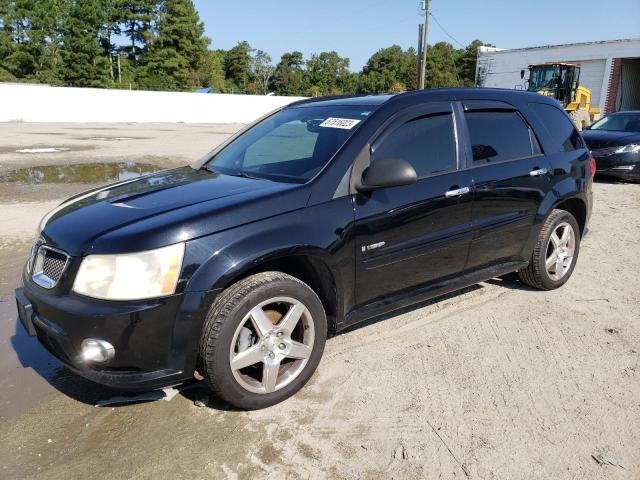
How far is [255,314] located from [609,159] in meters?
10.8

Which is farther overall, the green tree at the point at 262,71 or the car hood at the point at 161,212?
the green tree at the point at 262,71

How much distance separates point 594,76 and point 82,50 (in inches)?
2053

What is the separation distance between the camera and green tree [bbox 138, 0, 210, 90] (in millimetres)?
64250

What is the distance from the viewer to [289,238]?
114 inches

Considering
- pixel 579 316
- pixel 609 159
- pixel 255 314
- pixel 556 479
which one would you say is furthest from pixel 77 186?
pixel 609 159

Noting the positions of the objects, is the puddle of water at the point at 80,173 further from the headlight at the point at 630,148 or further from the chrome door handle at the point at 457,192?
the headlight at the point at 630,148

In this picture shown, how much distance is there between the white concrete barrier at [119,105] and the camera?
27.7m

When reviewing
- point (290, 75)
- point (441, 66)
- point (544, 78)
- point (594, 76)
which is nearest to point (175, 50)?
point (290, 75)

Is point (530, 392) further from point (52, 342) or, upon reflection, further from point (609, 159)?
point (609, 159)

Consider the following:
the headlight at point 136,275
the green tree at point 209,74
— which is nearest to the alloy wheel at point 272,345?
the headlight at point 136,275

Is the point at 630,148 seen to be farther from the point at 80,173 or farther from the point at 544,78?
the point at 544,78

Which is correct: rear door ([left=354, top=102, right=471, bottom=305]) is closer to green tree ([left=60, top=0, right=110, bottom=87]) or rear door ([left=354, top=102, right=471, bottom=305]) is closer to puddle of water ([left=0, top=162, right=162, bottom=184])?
puddle of water ([left=0, top=162, right=162, bottom=184])

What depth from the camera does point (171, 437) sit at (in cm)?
272

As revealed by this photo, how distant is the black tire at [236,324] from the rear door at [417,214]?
0.52 meters
